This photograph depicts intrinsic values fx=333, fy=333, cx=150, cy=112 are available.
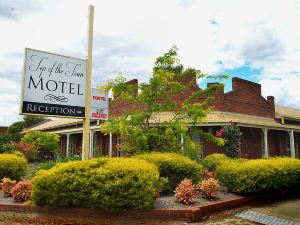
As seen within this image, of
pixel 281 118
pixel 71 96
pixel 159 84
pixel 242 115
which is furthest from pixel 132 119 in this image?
pixel 281 118

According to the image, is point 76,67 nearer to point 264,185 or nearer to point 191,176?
point 191,176

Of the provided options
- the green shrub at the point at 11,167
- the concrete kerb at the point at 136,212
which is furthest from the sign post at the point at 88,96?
the green shrub at the point at 11,167

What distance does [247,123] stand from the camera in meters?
18.8

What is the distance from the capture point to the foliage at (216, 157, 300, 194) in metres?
8.83

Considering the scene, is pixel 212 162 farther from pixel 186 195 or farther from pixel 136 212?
pixel 136 212

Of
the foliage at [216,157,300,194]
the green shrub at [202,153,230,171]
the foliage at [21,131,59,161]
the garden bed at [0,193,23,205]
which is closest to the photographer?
the garden bed at [0,193,23,205]

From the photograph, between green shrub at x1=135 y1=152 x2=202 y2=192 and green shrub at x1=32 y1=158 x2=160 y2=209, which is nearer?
green shrub at x1=32 y1=158 x2=160 y2=209

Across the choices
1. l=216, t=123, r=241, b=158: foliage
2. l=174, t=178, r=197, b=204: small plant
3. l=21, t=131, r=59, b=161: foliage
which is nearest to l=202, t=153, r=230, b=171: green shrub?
l=216, t=123, r=241, b=158: foliage

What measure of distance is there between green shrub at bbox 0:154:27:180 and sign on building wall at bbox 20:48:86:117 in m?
2.85

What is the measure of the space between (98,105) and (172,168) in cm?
368

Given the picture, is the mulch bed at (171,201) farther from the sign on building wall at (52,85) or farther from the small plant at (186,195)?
the sign on building wall at (52,85)

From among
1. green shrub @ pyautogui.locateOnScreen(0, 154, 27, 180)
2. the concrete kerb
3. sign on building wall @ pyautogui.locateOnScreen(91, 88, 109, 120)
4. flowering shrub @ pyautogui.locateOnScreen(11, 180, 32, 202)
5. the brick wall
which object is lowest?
the concrete kerb

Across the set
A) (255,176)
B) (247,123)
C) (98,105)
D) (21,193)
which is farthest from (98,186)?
(247,123)

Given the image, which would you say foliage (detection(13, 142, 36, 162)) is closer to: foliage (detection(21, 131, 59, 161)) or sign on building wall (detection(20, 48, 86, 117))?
foliage (detection(21, 131, 59, 161))
